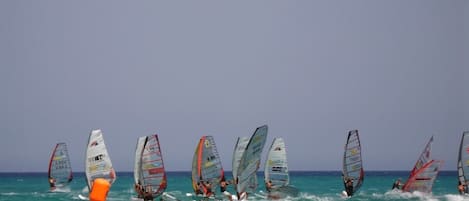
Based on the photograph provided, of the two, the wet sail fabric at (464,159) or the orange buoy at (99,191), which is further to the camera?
the wet sail fabric at (464,159)

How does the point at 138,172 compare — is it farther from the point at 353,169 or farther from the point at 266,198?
the point at 353,169

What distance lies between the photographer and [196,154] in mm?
43844

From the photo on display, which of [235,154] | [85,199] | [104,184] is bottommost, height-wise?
[85,199]

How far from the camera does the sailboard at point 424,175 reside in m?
48.6

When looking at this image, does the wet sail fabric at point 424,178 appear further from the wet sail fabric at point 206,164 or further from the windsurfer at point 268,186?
the wet sail fabric at point 206,164

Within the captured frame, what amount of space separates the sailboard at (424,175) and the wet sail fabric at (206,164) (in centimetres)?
1290

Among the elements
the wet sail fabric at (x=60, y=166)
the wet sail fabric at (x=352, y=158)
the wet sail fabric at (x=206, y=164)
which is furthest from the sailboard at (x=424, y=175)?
the wet sail fabric at (x=60, y=166)

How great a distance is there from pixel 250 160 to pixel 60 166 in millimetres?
29934

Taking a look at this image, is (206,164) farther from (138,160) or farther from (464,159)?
(464,159)

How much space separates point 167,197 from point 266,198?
633cm

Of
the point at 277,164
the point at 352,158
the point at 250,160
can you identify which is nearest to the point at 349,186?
the point at 352,158

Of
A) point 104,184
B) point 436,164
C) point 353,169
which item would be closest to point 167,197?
point 353,169

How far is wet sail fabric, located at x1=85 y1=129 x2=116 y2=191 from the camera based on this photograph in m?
47.8

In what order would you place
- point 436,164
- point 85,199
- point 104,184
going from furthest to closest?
point 85,199, point 436,164, point 104,184
